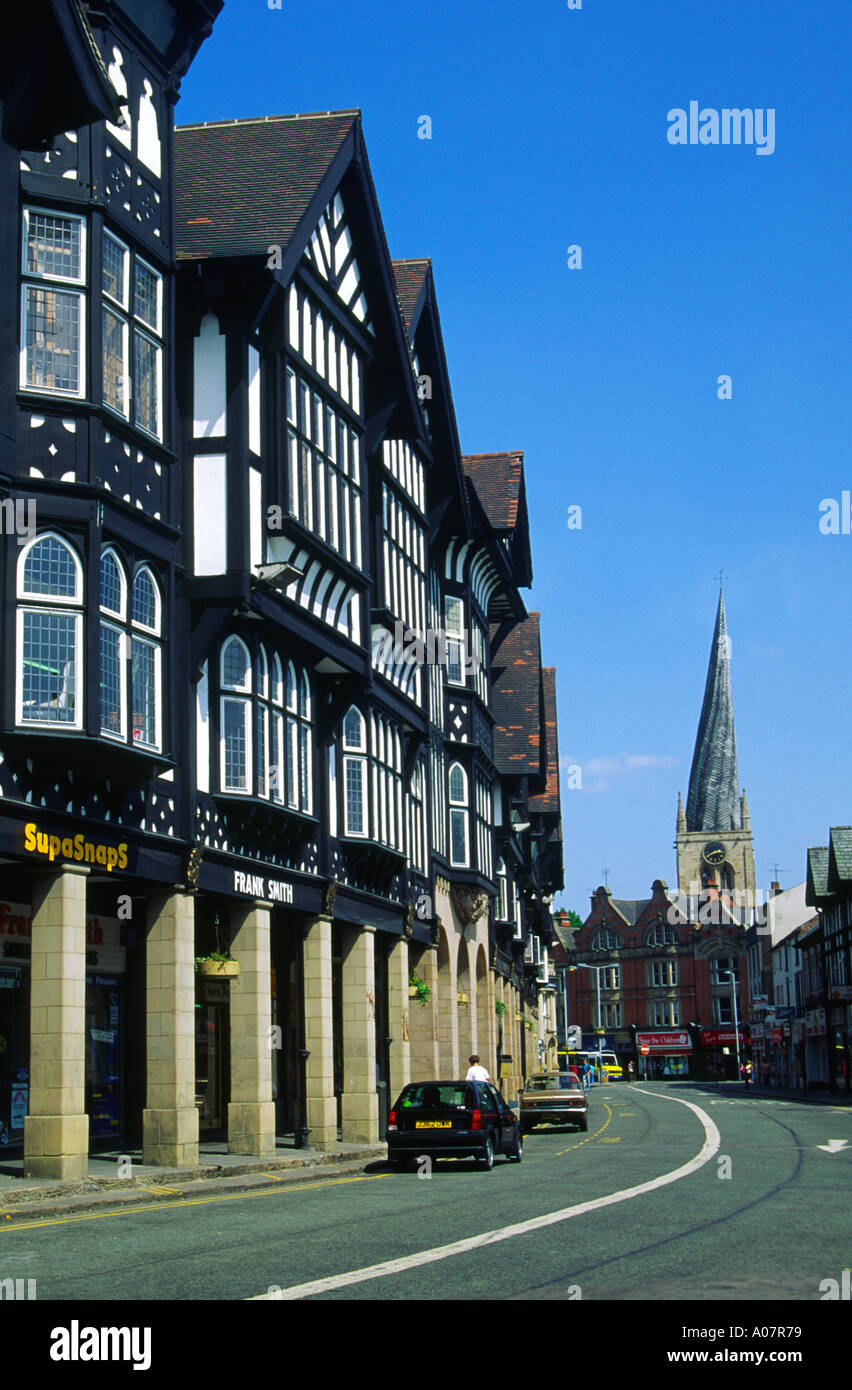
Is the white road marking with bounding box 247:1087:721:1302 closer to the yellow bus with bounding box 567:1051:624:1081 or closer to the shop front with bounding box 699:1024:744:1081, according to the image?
the yellow bus with bounding box 567:1051:624:1081

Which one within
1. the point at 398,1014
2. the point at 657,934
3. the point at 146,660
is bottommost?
the point at 398,1014

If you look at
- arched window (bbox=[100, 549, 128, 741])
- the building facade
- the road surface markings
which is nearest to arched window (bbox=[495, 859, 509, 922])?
the building facade

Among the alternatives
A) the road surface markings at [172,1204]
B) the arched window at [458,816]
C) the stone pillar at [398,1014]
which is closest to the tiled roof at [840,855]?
the arched window at [458,816]

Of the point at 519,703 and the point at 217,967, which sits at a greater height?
the point at 519,703

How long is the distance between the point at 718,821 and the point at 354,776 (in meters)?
166

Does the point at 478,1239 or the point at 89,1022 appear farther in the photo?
the point at 89,1022

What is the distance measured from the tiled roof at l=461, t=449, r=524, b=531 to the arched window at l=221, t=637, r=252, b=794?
26068 mm

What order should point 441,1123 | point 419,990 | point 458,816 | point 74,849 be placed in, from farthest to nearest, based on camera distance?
point 458,816 < point 419,990 < point 441,1123 < point 74,849

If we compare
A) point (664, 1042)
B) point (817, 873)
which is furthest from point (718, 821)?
point (817, 873)

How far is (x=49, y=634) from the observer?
64.4ft

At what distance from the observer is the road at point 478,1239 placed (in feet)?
33.3

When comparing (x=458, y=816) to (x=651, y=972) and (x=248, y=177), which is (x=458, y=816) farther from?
(x=651, y=972)

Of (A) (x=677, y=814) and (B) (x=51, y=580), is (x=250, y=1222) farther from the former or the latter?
(A) (x=677, y=814)
